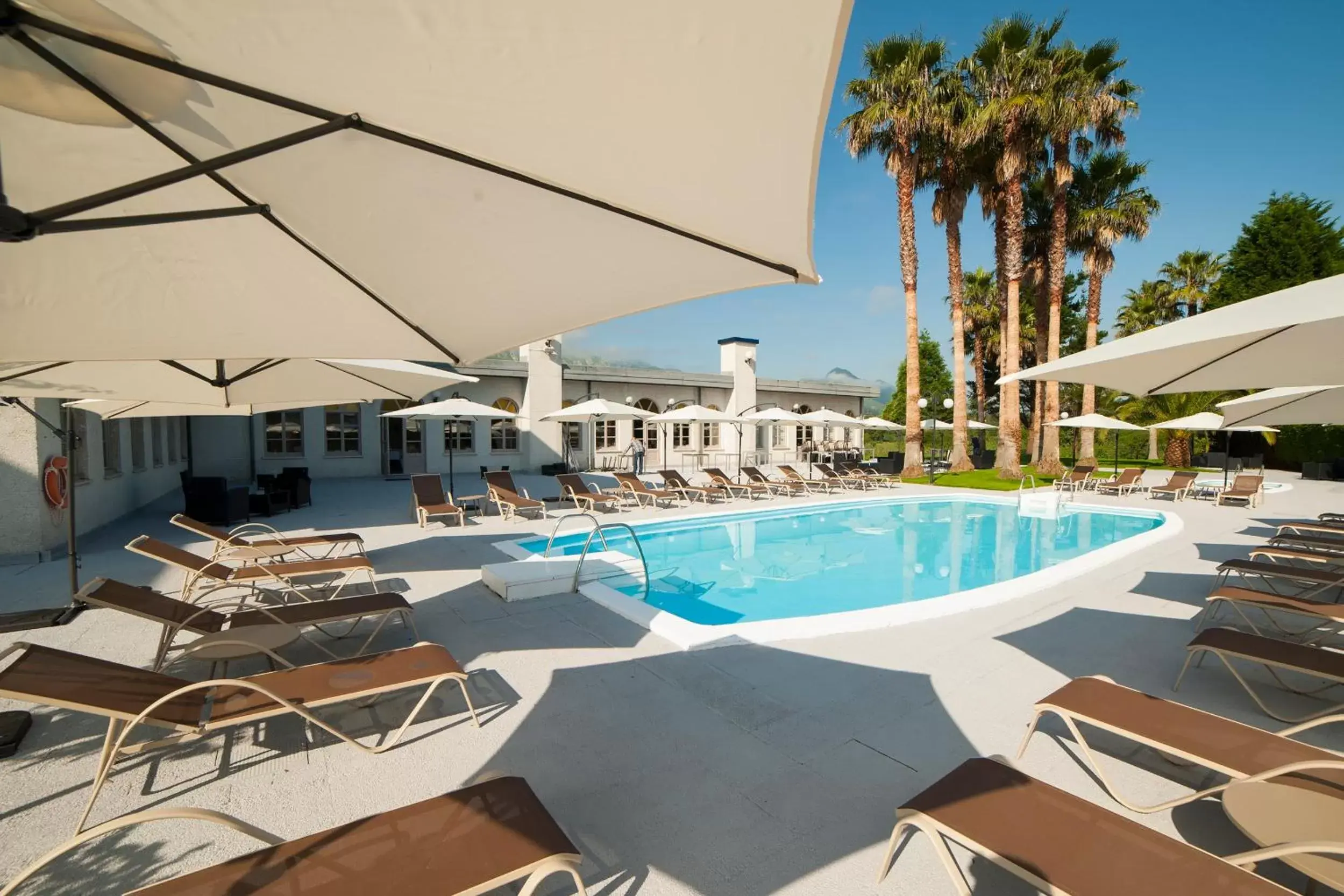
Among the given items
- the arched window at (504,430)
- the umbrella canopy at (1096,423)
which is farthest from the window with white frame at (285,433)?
the umbrella canopy at (1096,423)

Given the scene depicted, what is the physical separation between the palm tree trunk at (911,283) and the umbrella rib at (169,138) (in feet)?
64.7

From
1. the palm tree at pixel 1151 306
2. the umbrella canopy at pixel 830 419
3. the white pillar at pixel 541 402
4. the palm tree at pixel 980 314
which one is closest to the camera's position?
the umbrella canopy at pixel 830 419

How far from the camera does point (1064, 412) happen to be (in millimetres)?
39781

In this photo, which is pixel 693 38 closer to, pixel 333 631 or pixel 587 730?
pixel 587 730

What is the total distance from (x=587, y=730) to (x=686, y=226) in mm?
2825

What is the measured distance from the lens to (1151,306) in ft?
102

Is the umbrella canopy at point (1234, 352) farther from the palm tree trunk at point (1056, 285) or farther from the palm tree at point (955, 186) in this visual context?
the palm tree trunk at point (1056, 285)

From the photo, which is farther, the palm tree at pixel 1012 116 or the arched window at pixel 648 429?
the arched window at pixel 648 429

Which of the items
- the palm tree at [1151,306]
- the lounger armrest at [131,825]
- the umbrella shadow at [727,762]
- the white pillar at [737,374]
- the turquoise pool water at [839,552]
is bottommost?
the turquoise pool water at [839,552]

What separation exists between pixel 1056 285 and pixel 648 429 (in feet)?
51.4

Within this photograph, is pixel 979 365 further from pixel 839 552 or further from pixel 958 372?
pixel 839 552

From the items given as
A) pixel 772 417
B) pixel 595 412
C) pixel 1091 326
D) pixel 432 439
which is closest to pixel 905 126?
pixel 772 417

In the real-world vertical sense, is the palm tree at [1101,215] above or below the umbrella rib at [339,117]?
above

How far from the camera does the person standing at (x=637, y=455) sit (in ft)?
71.3
